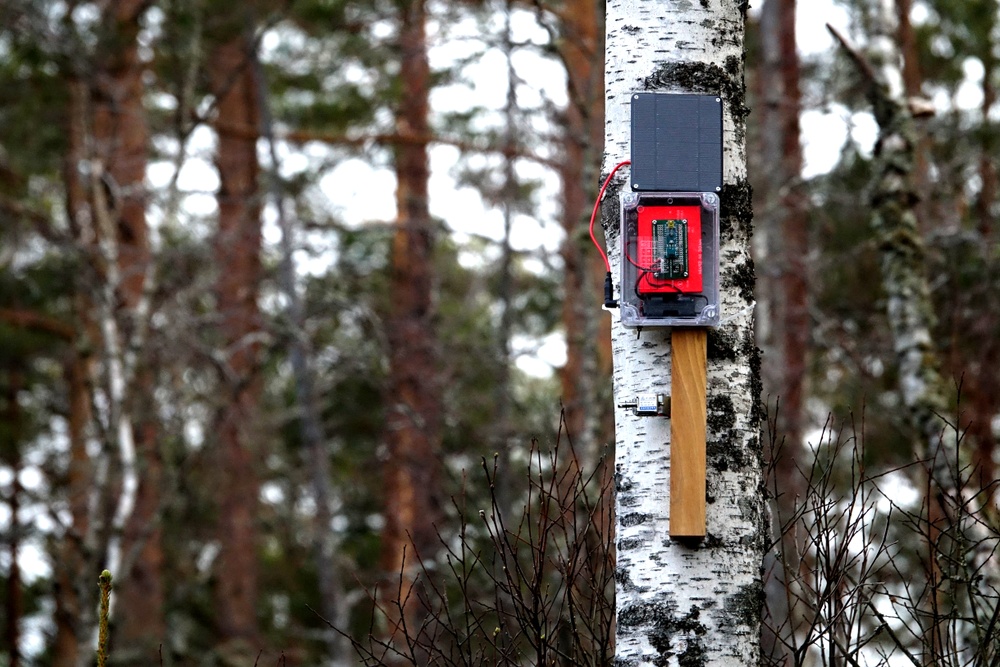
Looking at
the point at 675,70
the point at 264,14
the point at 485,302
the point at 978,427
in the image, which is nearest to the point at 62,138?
the point at 264,14

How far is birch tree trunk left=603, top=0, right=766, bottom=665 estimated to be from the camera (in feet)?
10.4

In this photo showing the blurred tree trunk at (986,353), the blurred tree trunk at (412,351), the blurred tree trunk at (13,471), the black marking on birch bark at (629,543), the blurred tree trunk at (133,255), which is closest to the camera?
the black marking on birch bark at (629,543)

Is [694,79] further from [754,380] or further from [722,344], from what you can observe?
[754,380]

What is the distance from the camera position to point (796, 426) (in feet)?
37.8

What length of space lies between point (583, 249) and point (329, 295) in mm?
5270

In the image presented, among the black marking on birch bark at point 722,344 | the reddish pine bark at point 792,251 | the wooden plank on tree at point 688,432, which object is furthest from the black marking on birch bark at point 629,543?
the reddish pine bark at point 792,251

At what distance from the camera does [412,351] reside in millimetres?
13812

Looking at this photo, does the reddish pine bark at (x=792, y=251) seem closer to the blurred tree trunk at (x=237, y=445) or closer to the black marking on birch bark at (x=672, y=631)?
the blurred tree trunk at (x=237, y=445)

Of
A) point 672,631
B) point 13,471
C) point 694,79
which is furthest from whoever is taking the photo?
point 13,471

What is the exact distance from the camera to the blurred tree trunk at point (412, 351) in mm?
13195

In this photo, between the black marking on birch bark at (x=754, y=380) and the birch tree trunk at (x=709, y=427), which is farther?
the black marking on birch bark at (x=754, y=380)

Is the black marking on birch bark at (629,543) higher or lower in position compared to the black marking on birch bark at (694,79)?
lower

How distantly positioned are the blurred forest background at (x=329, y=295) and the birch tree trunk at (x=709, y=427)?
4413 mm

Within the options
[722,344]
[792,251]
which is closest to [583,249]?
[792,251]
